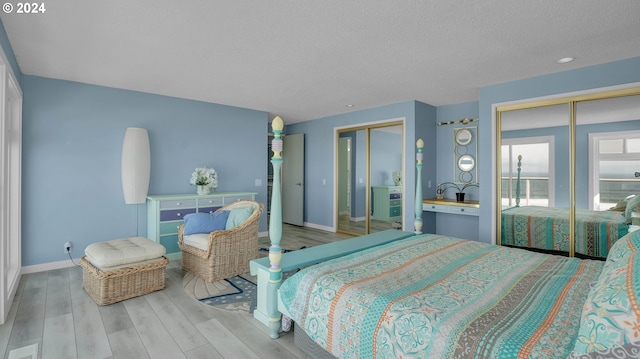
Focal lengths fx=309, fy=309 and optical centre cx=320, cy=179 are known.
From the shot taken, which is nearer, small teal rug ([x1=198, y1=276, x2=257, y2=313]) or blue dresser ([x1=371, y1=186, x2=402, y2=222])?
small teal rug ([x1=198, y1=276, x2=257, y2=313])

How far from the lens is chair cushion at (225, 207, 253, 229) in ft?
12.0

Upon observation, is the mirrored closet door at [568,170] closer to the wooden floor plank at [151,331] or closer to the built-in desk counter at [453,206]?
the built-in desk counter at [453,206]

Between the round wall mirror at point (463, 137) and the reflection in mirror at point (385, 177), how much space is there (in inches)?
37.0

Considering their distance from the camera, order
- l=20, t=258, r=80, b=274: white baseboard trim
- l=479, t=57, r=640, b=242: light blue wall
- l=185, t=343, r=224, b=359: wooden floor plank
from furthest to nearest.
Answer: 1. l=20, t=258, r=80, b=274: white baseboard trim
2. l=479, t=57, r=640, b=242: light blue wall
3. l=185, t=343, r=224, b=359: wooden floor plank

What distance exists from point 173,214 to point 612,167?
525 cm

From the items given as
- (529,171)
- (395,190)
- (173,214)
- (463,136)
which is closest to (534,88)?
(529,171)

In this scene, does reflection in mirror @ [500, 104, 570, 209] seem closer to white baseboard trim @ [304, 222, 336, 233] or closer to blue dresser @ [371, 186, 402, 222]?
blue dresser @ [371, 186, 402, 222]

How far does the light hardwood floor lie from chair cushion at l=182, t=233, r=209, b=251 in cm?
50

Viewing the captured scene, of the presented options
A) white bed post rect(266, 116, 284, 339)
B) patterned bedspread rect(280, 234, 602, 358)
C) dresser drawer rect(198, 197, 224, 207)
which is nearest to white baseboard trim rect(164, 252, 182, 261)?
dresser drawer rect(198, 197, 224, 207)

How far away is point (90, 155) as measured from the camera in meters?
4.02

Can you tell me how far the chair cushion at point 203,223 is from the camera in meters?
3.64

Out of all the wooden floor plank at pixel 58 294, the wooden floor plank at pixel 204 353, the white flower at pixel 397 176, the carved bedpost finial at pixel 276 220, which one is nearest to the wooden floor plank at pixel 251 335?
the wooden floor plank at pixel 204 353

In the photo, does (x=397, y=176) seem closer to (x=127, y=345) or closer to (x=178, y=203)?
(x=178, y=203)

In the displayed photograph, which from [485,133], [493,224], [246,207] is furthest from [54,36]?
Answer: [493,224]
